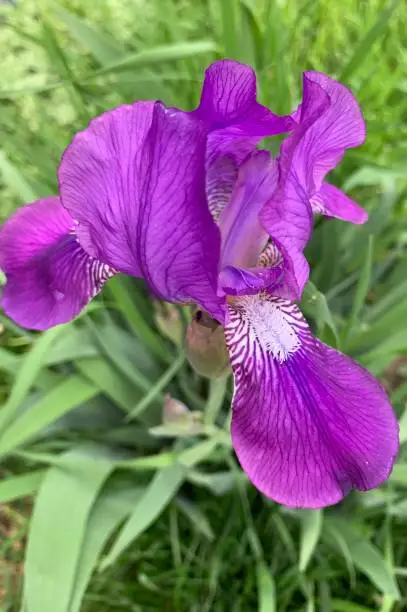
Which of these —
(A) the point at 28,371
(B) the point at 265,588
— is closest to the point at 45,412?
(A) the point at 28,371

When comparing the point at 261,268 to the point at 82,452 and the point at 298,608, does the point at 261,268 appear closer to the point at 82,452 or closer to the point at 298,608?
the point at 82,452

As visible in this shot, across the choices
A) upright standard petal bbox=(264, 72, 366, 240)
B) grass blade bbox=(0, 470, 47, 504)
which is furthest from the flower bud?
grass blade bbox=(0, 470, 47, 504)

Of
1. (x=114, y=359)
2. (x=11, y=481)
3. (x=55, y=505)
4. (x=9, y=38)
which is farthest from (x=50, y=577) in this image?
(x=9, y=38)

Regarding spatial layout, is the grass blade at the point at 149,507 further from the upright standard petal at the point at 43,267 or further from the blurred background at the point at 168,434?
the upright standard petal at the point at 43,267

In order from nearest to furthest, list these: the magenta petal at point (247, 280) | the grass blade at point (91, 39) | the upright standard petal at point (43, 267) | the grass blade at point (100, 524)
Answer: the magenta petal at point (247, 280)
the upright standard petal at point (43, 267)
the grass blade at point (100, 524)
the grass blade at point (91, 39)

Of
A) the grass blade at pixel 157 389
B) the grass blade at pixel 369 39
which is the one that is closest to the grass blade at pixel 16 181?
the grass blade at pixel 157 389

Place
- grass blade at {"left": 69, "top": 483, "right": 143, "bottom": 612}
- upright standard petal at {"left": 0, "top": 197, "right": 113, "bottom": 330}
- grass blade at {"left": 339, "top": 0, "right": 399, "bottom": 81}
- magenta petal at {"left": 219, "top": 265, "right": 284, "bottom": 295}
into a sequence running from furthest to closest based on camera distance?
grass blade at {"left": 339, "top": 0, "right": 399, "bottom": 81}, grass blade at {"left": 69, "top": 483, "right": 143, "bottom": 612}, upright standard petal at {"left": 0, "top": 197, "right": 113, "bottom": 330}, magenta petal at {"left": 219, "top": 265, "right": 284, "bottom": 295}

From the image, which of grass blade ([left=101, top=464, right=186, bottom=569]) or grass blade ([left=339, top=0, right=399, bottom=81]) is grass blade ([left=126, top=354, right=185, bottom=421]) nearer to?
grass blade ([left=101, top=464, right=186, bottom=569])
